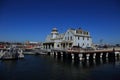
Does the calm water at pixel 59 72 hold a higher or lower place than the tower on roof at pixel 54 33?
lower

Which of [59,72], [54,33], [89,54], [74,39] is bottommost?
[59,72]

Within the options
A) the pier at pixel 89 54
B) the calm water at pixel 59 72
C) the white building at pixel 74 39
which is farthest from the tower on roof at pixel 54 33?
the calm water at pixel 59 72

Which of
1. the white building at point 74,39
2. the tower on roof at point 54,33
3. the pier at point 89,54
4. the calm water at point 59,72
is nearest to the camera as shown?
the calm water at point 59,72

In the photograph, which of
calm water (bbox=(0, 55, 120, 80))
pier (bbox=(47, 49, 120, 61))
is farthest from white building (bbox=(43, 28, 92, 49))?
calm water (bbox=(0, 55, 120, 80))

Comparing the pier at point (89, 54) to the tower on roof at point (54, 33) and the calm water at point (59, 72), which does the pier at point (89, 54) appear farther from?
the tower on roof at point (54, 33)

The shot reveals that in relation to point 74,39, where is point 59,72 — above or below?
below

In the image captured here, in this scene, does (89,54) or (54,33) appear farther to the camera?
(54,33)

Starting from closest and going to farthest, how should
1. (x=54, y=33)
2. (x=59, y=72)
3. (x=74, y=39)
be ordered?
(x=59, y=72), (x=74, y=39), (x=54, y=33)

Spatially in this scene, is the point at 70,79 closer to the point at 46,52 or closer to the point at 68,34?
the point at 68,34

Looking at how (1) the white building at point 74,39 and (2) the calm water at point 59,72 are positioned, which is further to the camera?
(1) the white building at point 74,39

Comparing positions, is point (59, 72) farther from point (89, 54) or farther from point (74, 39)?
point (74, 39)

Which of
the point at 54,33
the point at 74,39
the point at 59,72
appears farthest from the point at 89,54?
the point at 54,33

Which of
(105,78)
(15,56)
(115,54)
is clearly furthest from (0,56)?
(115,54)

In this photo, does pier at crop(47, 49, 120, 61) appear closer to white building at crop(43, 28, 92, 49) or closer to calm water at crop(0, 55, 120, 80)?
→ white building at crop(43, 28, 92, 49)
